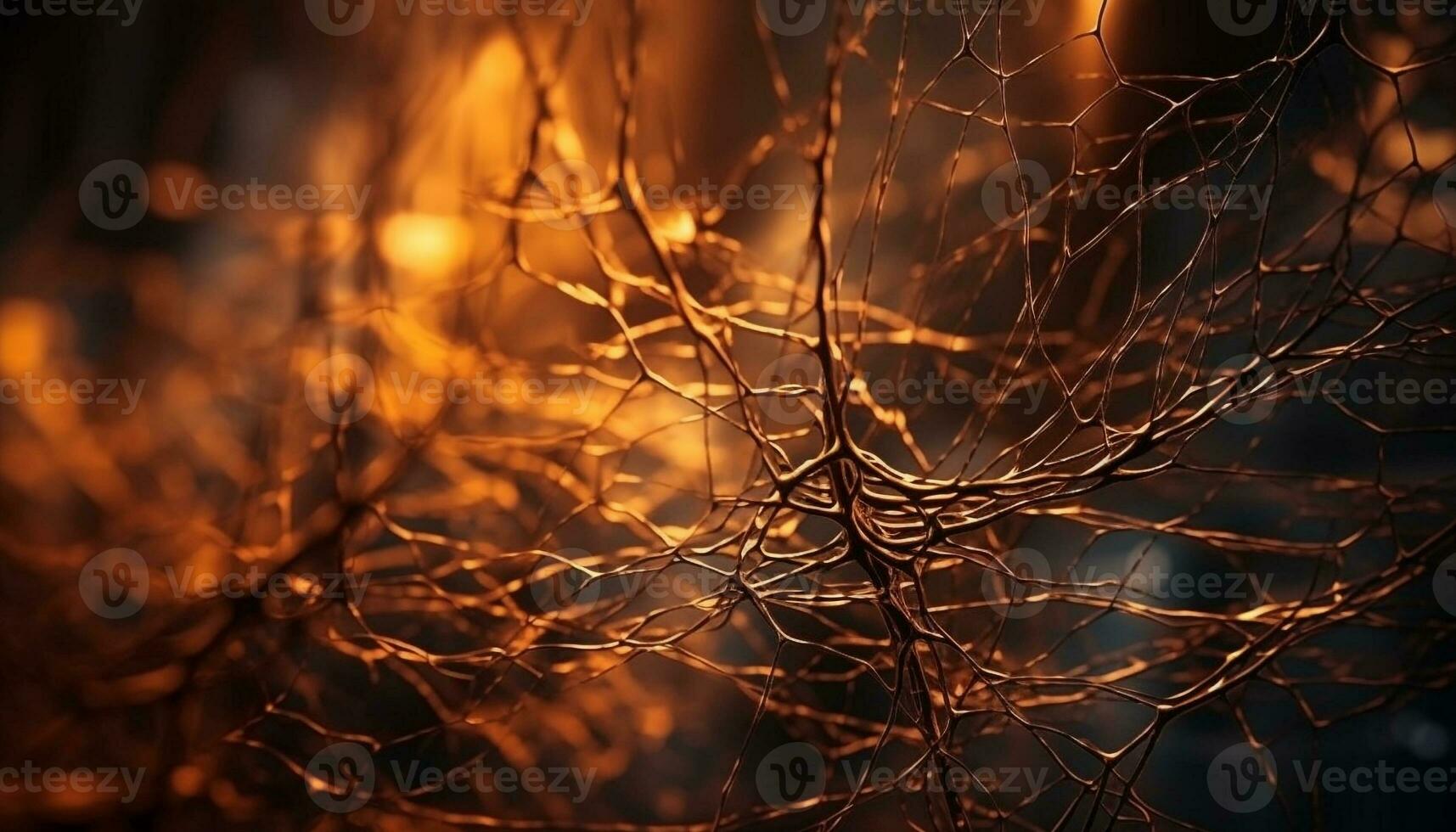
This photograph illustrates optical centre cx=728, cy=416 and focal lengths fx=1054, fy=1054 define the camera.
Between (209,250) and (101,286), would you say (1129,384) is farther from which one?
(101,286)

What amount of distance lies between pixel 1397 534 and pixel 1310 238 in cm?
33

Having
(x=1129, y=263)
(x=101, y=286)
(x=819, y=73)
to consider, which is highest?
(x=819, y=73)

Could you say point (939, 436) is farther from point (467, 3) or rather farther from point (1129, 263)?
point (467, 3)

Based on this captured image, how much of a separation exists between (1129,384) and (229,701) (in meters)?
1.02

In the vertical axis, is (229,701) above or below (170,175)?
below

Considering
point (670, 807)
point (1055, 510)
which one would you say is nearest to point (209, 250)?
point (670, 807)

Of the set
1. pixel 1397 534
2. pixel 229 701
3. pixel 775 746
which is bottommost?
pixel 229 701

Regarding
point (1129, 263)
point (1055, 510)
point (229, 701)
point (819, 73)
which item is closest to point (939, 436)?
point (1055, 510)

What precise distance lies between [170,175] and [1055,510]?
1.01 metres

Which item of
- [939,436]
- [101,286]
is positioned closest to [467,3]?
[101,286]

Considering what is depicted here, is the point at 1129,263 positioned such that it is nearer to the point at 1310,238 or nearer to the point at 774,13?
the point at 1310,238

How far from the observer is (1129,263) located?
3.76 feet

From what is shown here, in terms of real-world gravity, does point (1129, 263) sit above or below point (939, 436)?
above

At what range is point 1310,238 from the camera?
3.66 feet
